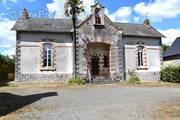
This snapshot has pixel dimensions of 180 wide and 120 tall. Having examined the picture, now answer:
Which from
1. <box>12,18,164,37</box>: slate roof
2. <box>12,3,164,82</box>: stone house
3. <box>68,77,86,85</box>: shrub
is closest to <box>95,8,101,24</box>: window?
<box>12,3,164,82</box>: stone house

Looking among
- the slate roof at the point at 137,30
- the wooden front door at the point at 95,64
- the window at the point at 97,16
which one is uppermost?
the window at the point at 97,16

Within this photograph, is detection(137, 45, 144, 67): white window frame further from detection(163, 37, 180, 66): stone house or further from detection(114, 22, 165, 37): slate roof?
detection(163, 37, 180, 66): stone house

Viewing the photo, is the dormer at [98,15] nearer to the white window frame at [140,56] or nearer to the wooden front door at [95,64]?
the wooden front door at [95,64]

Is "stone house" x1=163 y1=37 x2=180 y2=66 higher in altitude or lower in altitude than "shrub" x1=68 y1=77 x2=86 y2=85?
higher

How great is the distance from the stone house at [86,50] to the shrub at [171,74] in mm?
773

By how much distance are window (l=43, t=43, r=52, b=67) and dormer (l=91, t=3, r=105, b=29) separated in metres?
5.28

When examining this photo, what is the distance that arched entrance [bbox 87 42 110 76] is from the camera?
28.4 meters

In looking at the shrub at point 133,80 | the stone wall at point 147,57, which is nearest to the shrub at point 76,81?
the shrub at point 133,80

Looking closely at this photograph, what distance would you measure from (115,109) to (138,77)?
18.8 m

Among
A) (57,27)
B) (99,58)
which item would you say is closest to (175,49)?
(99,58)

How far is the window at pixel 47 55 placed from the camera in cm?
2681

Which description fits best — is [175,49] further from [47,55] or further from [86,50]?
[47,55]

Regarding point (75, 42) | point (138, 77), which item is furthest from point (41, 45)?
point (138, 77)

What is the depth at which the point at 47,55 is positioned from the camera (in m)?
26.9
